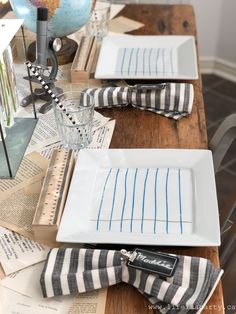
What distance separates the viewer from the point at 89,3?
1.22 metres

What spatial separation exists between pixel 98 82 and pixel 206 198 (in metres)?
0.54

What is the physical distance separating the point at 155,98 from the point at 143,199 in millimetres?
340

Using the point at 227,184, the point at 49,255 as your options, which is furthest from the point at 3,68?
the point at 227,184

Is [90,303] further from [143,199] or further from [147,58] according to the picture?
[147,58]

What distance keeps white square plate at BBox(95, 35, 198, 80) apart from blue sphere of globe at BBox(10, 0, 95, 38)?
123mm

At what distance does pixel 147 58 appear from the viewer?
128cm

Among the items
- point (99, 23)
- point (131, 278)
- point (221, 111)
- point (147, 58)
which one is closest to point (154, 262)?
point (131, 278)

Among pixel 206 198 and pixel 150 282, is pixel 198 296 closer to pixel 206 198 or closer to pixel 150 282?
pixel 150 282

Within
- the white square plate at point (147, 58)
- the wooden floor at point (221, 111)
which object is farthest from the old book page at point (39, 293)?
the wooden floor at point (221, 111)

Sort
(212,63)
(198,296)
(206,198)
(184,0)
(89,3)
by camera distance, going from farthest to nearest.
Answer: (212,63) < (184,0) < (89,3) < (206,198) < (198,296)

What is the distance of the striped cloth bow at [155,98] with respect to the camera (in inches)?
42.4

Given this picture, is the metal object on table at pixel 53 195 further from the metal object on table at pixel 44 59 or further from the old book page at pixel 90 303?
the metal object on table at pixel 44 59

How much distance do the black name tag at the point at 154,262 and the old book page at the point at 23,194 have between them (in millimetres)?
212

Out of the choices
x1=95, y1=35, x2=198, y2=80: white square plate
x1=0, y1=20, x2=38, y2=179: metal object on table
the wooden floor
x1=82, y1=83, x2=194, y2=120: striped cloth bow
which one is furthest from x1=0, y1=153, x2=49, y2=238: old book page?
the wooden floor
